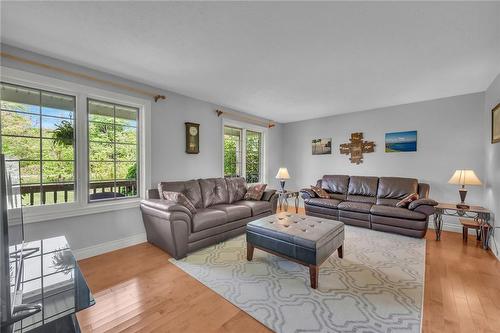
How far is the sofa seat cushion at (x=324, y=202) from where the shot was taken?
4429mm

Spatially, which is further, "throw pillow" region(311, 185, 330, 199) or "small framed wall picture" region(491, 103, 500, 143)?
"throw pillow" region(311, 185, 330, 199)

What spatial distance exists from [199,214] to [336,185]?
133 inches

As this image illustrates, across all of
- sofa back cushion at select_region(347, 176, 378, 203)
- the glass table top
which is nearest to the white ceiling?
sofa back cushion at select_region(347, 176, 378, 203)

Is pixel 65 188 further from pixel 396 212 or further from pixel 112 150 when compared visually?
pixel 396 212

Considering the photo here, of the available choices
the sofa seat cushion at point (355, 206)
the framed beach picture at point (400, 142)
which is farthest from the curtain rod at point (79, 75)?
the framed beach picture at point (400, 142)

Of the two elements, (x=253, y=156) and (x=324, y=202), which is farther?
(x=253, y=156)

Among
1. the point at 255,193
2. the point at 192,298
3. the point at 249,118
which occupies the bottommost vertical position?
the point at 192,298

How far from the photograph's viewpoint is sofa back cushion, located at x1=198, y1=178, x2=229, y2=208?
3820 mm

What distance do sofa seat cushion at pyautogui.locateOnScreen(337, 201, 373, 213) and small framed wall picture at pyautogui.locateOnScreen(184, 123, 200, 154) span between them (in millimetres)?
3066

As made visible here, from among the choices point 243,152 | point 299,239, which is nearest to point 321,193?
point 243,152

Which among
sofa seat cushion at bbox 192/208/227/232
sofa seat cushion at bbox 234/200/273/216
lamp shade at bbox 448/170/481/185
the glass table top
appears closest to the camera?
the glass table top

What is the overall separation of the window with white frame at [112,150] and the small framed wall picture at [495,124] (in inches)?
207

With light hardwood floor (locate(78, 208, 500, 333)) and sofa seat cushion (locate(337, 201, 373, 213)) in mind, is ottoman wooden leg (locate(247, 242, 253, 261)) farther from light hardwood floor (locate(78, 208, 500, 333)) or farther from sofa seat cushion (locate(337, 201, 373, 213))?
sofa seat cushion (locate(337, 201, 373, 213))

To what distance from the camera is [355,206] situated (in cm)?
414
